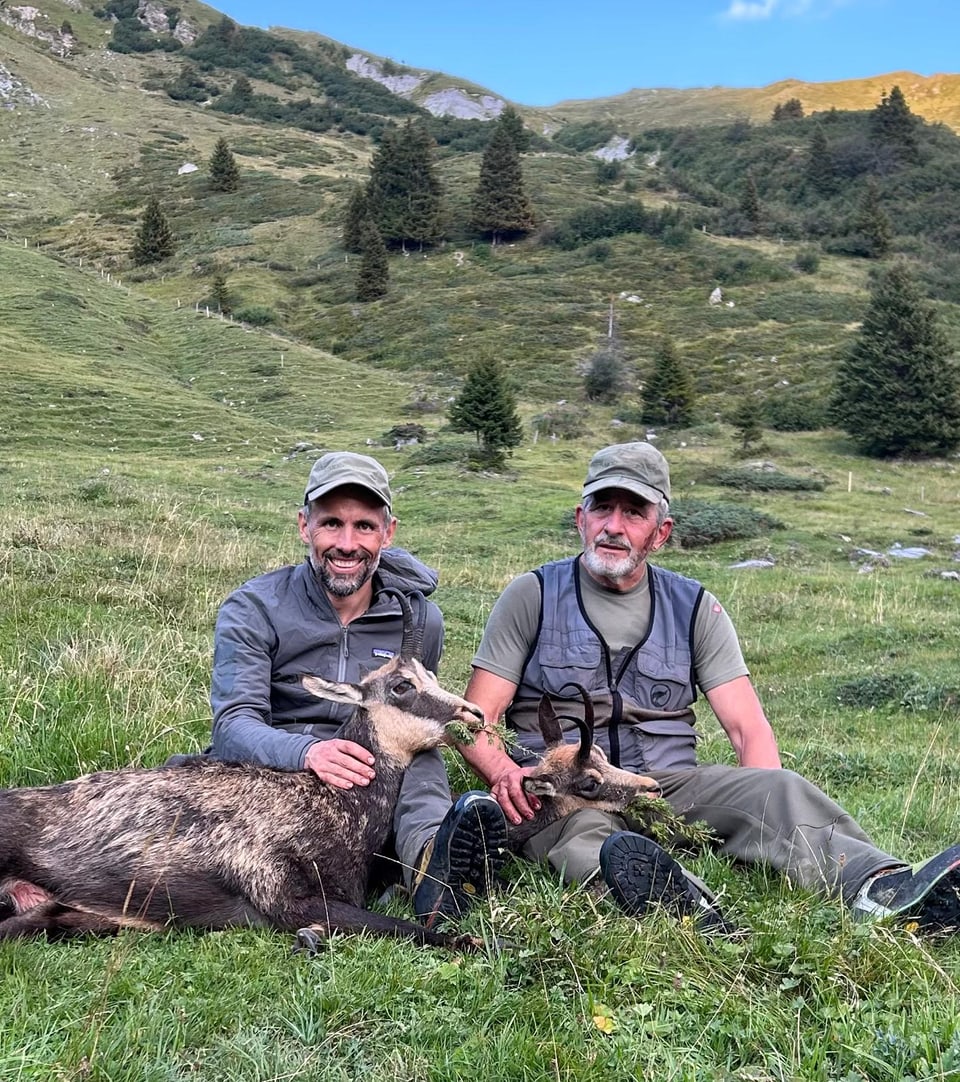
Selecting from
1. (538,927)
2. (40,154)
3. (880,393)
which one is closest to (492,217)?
(880,393)

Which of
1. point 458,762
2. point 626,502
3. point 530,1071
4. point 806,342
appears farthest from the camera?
point 806,342

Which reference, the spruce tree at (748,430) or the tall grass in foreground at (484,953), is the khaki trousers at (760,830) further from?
the spruce tree at (748,430)

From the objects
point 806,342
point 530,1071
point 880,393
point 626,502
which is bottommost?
point 530,1071

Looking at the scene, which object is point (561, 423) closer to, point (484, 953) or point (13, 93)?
point (484, 953)

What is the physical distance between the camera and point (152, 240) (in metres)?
64.3

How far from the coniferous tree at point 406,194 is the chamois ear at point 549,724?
6688 centimetres

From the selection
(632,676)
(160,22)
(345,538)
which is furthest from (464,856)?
(160,22)

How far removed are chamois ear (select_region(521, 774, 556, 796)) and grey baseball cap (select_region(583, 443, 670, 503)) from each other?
1.62 metres

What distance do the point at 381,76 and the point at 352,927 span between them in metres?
188

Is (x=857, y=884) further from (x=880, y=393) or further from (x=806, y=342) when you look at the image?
(x=806, y=342)

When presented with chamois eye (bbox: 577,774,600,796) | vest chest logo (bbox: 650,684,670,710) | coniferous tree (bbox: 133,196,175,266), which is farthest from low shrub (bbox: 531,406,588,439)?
coniferous tree (bbox: 133,196,175,266)

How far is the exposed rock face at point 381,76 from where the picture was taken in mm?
165625

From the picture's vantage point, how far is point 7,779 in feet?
18.0

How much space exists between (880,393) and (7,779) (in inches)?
1427
